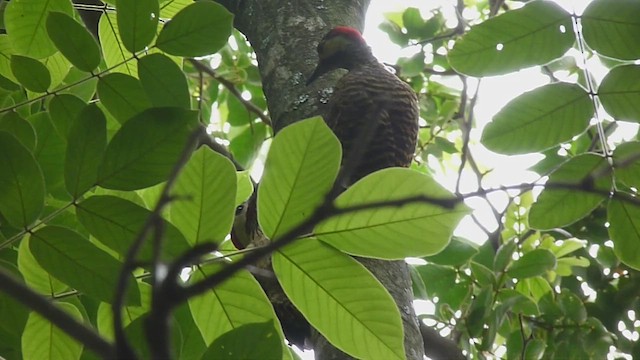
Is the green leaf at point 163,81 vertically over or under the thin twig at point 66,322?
under

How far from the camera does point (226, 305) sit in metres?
1.12

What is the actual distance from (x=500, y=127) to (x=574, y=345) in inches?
40.9

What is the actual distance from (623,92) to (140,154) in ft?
3.00

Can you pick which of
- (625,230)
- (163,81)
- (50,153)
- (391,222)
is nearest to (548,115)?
Result: (625,230)

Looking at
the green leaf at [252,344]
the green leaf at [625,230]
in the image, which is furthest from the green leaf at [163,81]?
the green leaf at [625,230]

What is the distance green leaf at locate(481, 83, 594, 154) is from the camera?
153cm

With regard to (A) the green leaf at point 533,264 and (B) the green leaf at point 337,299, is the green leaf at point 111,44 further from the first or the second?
(A) the green leaf at point 533,264

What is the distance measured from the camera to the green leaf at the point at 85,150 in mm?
1171

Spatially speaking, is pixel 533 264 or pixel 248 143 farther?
pixel 248 143

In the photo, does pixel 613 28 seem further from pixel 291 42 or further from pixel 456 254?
pixel 456 254

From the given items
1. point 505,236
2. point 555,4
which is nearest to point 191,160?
point 555,4

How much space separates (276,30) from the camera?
195 cm

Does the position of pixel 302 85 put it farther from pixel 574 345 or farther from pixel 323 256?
pixel 574 345

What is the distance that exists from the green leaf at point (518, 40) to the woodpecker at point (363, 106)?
0.26 metres
